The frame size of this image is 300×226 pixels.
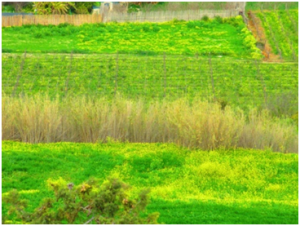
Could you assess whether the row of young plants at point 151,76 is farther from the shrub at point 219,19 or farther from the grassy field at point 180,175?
the shrub at point 219,19

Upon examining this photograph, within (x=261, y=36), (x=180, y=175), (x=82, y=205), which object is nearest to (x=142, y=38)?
(x=261, y=36)

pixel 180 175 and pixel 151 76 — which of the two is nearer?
pixel 180 175

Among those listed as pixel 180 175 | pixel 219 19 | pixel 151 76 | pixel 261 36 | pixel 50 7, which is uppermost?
pixel 50 7

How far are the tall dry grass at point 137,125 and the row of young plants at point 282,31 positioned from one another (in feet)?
56.5

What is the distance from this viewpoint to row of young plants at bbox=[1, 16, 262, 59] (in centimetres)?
2944

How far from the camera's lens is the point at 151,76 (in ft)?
77.6

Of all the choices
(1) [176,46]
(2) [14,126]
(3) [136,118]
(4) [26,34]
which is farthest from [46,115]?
(4) [26,34]

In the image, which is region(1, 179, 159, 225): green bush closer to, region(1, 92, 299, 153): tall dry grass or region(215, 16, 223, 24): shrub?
region(1, 92, 299, 153): tall dry grass

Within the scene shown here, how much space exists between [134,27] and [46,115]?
76.2 feet

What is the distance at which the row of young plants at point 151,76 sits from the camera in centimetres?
2136

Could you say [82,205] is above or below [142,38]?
above

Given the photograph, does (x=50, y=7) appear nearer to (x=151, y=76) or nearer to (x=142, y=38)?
(x=142, y=38)

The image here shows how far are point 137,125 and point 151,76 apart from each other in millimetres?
11578

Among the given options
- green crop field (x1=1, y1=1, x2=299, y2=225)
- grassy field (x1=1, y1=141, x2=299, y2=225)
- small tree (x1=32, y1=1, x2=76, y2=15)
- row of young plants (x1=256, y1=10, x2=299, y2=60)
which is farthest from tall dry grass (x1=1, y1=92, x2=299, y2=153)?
small tree (x1=32, y1=1, x2=76, y2=15)
